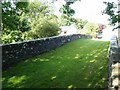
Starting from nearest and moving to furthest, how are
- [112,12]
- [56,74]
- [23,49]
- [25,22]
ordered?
[112,12]
[56,74]
[23,49]
[25,22]

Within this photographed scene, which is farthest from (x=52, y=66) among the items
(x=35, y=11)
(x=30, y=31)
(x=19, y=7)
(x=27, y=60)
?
(x=35, y=11)

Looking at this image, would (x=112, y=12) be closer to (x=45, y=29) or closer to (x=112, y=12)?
(x=112, y=12)

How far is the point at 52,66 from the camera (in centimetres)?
1269

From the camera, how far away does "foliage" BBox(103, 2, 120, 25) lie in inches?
333

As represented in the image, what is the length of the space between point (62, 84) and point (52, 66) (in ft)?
11.7

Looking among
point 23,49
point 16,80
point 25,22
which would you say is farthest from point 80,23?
point 16,80

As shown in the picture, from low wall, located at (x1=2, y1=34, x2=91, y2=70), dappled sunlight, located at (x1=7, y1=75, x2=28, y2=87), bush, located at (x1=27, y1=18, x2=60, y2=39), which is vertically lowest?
dappled sunlight, located at (x1=7, y1=75, x2=28, y2=87)

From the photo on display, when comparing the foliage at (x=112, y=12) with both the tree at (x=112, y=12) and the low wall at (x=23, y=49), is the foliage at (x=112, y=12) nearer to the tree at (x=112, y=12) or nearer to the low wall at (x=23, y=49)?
the tree at (x=112, y=12)

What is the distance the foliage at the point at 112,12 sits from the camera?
8461mm

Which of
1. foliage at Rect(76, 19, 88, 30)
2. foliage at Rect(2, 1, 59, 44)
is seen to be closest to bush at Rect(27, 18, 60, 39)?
foliage at Rect(2, 1, 59, 44)

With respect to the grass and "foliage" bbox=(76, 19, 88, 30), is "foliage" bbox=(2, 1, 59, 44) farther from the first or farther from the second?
"foliage" bbox=(76, 19, 88, 30)

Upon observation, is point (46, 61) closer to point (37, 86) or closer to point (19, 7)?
point (19, 7)

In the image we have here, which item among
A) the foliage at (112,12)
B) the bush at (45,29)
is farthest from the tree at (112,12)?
the bush at (45,29)

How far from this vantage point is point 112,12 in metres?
8.95
